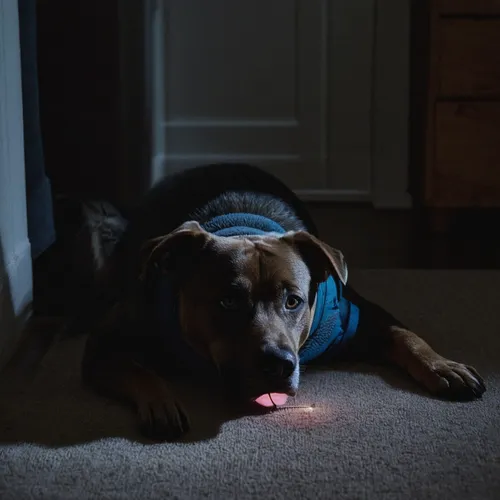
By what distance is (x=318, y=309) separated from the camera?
1.83 meters

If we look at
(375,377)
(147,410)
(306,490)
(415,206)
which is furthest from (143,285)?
(415,206)

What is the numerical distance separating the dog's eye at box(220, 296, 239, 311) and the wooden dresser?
163 cm

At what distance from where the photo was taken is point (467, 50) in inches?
120

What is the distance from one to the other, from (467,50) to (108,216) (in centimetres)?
132

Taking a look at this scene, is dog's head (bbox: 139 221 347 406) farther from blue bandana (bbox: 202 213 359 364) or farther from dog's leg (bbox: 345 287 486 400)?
dog's leg (bbox: 345 287 486 400)

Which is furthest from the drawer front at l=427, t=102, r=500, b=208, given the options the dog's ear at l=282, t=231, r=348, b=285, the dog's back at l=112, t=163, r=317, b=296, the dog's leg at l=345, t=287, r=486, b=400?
the dog's ear at l=282, t=231, r=348, b=285

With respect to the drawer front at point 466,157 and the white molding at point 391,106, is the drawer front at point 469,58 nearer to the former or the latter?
the drawer front at point 466,157

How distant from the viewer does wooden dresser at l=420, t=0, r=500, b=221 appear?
3.04m

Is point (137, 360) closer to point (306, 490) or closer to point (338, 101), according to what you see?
point (306, 490)

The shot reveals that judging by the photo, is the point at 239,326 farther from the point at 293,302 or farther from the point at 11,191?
the point at 11,191

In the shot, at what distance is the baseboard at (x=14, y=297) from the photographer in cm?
197

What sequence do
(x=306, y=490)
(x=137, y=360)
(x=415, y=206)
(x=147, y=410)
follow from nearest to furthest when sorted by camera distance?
1. (x=306, y=490)
2. (x=147, y=410)
3. (x=137, y=360)
4. (x=415, y=206)

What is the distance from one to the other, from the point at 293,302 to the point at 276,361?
17 centimetres

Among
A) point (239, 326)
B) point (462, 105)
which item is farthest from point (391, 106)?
point (239, 326)
